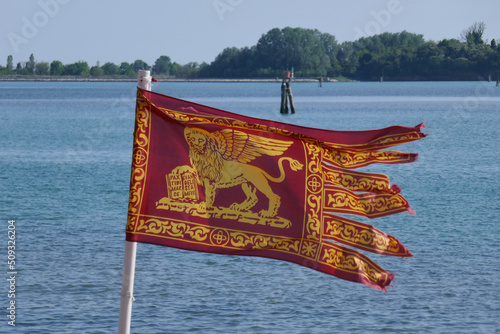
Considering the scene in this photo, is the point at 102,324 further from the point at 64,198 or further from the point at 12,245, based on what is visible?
the point at 64,198

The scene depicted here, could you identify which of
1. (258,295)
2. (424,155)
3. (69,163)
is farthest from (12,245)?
(424,155)

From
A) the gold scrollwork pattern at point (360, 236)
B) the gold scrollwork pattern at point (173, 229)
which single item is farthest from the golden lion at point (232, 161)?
the gold scrollwork pattern at point (360, 236)

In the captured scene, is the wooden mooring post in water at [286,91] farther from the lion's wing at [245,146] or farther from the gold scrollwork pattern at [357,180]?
the gold scrollwork pattern at [357,180]

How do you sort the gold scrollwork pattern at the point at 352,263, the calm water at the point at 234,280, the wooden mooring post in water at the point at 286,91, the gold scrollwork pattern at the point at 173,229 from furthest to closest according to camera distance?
the wooden mooring post in water at the point at 286,91 < the calm water at the point at 234,280 < the gold scrollwork pattern at the point at 173,229 < the gold scrollwork pattern at the point at 352,263

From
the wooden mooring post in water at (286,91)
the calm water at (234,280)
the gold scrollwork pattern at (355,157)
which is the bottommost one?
the calm water at (234,280)

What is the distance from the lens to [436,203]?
32.4 m

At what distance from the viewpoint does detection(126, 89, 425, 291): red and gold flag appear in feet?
25.6

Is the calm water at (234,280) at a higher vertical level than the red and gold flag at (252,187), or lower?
lower

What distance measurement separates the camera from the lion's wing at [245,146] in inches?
315

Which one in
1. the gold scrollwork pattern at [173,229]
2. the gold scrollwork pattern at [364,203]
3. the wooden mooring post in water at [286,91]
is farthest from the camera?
the wooden mooring post in water at [286,91]

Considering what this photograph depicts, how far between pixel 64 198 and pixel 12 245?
10.9m

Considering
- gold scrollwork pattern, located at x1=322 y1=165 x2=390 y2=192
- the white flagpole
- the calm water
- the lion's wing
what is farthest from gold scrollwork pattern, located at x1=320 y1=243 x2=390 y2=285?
the calm water

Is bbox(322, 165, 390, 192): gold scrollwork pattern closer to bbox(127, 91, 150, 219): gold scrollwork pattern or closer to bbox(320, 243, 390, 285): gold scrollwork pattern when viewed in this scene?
bbox(320, 243, 390, 285): gold scrollwork pattern

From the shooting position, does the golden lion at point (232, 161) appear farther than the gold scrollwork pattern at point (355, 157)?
Yes
